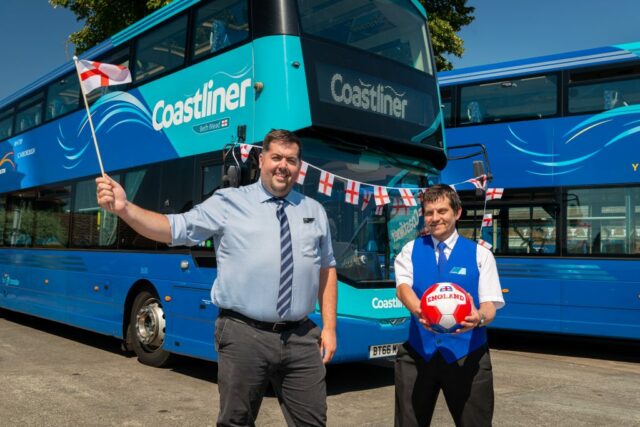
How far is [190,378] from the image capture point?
7.36m

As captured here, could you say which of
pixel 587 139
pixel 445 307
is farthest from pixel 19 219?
pixel 445 307

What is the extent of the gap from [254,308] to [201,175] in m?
4.27

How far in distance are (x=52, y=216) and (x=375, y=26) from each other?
6.20m

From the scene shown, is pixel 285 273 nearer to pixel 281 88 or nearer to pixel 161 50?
pixel 281 88

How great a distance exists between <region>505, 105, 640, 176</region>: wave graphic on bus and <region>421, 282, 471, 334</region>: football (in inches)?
289

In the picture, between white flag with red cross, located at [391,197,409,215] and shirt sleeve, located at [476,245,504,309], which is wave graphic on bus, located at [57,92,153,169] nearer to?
white flag with red cross, located at [391,197,409,215]

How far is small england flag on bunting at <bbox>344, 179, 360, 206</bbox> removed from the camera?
6.60m

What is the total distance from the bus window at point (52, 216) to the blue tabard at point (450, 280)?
7.86m

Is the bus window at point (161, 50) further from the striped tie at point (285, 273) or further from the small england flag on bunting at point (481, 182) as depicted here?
the striped tie at point (285, 273)

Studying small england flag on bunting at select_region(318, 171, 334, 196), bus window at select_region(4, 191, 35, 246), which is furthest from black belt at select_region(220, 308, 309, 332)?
bus window at select_region(4, 191, 35, 246)

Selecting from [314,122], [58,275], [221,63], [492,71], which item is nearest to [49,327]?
[58,275]

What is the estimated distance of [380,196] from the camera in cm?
684

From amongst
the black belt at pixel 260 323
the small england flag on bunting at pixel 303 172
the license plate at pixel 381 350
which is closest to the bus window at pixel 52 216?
the small england flag on bunting at pixel 303 172

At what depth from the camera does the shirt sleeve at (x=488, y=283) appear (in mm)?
3320
